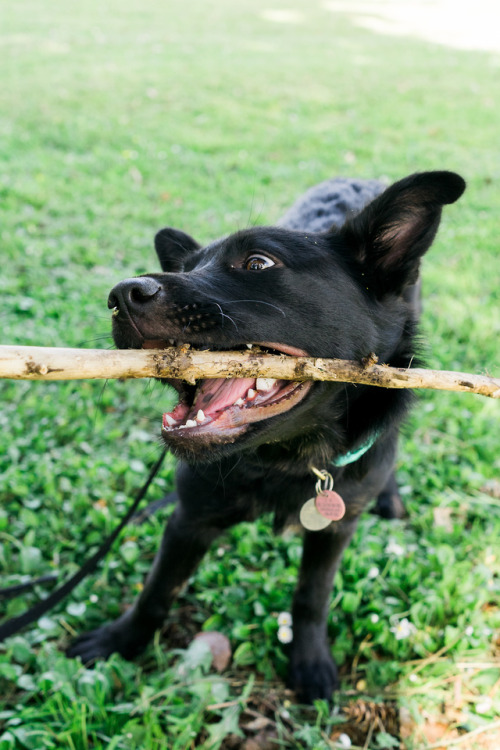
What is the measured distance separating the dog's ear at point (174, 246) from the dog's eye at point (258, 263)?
587 mm

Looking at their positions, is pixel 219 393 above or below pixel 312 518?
above

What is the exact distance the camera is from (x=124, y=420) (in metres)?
3.69

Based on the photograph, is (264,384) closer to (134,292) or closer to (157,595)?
(134,292)

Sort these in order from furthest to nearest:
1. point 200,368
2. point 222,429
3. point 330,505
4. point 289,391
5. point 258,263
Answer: point 330,505
point 258,263
point 289,391
point 222,429
point 200,368

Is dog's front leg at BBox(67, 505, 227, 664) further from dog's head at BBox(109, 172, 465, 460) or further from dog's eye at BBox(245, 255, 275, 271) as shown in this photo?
dog's eye at BBox(245, 255, 275, 271)

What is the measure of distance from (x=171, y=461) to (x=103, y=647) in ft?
3.77

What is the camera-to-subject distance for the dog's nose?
168 cm

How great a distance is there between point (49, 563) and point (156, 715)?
37.5 inches

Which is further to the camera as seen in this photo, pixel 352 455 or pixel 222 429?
pixel 352 455

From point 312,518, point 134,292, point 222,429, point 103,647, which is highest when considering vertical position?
point 134,292

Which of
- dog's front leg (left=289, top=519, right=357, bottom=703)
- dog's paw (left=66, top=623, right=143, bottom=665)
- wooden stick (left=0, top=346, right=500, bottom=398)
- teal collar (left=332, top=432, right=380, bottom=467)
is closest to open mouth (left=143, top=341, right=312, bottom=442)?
wooden stick (left=0, top=346, right=500, bottom=398)

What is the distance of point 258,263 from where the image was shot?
199 cm

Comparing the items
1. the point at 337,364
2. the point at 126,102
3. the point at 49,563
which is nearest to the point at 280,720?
the point at 49,563

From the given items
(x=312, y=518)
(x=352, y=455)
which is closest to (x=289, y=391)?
(x=352, y=455)
